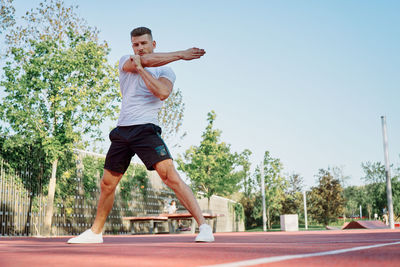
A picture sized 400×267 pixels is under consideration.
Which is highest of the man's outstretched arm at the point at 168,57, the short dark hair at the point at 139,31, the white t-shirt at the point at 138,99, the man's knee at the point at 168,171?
the short dark hair at the point at 139,31

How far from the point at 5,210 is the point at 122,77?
31.7 ft

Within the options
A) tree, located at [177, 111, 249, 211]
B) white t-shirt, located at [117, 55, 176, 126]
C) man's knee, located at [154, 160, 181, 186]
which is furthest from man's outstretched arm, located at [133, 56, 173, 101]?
tree, located at [177, 111, 249, 211]

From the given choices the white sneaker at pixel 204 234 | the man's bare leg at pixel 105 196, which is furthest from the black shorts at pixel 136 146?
the white sneaker at pixel 204 234

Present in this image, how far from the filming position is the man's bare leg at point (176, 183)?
3982 millimetres

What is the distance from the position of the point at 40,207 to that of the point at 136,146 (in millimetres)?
10949

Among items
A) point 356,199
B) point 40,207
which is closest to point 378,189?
point 356,199

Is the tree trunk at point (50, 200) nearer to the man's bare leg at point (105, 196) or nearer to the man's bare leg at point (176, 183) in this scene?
the man's bare leg at point (105, 196)

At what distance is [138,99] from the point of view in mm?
4145

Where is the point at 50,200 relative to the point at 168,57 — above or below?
below

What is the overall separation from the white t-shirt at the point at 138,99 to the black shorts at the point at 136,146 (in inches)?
2.7

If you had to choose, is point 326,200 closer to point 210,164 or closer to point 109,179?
point 210,164

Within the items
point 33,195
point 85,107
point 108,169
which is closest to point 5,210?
point 33,195

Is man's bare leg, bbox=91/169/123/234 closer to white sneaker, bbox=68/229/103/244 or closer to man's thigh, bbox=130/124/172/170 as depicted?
white sneaker, bbox=68/229/103/244

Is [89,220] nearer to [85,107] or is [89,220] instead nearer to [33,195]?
[33,195]
